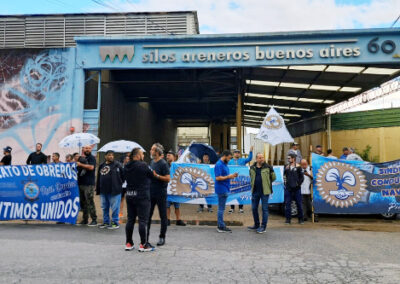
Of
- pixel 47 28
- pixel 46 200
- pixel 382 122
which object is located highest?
pixel 47 28

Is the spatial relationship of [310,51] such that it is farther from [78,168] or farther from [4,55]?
[4,55]

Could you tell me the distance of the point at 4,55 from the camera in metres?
14.4

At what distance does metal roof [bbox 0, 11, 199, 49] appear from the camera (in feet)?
58.4

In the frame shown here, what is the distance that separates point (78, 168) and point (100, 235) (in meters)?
2.10

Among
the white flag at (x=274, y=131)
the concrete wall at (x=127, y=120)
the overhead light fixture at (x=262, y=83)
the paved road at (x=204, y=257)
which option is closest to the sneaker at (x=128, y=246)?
the paved road at (x=204, y=257)

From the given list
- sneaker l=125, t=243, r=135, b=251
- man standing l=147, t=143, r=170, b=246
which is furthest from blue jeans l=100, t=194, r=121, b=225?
sneaker l=125, t=243, r=135, b=251

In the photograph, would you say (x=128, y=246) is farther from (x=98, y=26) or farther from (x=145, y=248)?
(x=98, y=26)

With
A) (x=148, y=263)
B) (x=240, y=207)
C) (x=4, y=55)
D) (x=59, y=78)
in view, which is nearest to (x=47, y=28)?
(x=4, y=55)

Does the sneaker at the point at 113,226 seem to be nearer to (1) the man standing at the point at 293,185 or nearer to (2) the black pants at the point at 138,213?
(2) the black pants at the point at 138,213

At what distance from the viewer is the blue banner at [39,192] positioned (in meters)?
8.14

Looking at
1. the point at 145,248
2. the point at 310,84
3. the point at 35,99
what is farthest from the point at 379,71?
the point at 35,99

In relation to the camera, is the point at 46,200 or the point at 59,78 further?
the point at 59,78

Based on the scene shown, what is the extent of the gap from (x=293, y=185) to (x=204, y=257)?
3.90 m

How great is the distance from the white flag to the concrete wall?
733 centimetres
